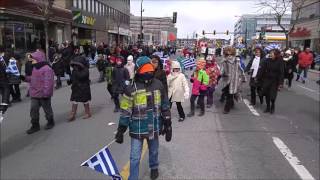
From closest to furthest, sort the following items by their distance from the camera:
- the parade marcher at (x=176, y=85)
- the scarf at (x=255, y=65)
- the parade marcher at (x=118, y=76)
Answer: the parade marcher at (x=176, y=85) → the parade marcher at (x=118, y=76) → the scarf at (x=255, y=65)

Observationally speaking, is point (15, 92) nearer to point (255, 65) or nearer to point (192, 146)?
point (192, 146)

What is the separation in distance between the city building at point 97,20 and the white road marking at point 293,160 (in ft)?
85.5

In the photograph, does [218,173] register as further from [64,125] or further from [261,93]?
[261,93]

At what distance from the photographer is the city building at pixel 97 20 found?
38.5 meters

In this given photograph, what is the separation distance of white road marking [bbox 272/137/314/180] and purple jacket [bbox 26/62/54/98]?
461cm

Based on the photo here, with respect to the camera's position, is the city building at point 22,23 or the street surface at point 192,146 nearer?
the street surface at point 192,146

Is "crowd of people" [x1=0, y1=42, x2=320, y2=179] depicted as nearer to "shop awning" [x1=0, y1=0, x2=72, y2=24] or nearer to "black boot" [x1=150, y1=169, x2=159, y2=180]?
"black boot" [x1=150, y1=169, x2=159, y2=180]

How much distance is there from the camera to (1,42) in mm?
22812

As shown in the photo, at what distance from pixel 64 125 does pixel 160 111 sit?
168 inches

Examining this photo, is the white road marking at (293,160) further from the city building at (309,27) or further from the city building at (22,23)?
the city building at (309,27)

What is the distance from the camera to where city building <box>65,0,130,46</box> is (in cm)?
3850

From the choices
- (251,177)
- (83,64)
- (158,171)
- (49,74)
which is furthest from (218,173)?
(83,64)

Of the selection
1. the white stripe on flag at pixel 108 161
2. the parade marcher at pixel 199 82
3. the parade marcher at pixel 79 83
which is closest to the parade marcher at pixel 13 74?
the parade marcher at pixel 79 83

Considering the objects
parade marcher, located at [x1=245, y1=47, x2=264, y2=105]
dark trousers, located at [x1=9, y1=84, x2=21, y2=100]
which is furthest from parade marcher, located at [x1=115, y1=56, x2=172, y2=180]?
dark trousers, located at [x1=9, y1=84, x2=21, y2=100]
